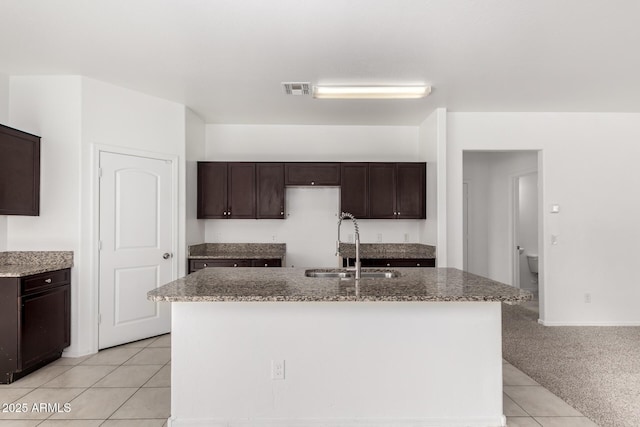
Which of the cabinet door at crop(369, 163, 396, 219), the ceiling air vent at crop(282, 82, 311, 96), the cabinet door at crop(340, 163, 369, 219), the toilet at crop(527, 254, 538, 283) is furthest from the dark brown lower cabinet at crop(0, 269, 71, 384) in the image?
the toilet at crop(527, 254, 538, 283)

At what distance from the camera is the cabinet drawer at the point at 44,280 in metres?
2.95

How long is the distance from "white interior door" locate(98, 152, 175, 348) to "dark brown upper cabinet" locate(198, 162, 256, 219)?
551mm

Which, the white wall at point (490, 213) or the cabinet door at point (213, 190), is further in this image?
the white wall at point (490, 213)

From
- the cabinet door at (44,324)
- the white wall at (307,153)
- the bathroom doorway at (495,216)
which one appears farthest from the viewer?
the bathroom doorway at (495,216)

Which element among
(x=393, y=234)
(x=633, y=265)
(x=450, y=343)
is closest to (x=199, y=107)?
(x=393, y=234)

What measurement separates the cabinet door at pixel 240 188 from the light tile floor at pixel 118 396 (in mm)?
1930

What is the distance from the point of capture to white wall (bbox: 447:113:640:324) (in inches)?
176

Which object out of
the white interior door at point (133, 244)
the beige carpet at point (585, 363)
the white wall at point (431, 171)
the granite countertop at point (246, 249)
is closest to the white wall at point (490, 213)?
the beige carpet at point (585, 363)

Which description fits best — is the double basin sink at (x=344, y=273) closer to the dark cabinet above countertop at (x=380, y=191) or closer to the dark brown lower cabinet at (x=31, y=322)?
the dark cabinet above countertop at (x=380, y=191)

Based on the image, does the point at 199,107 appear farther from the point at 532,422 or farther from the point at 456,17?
the point at 532,422

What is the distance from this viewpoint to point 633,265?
448cm

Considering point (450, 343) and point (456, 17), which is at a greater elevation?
point (456, 17)

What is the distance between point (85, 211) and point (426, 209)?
12.5 ft

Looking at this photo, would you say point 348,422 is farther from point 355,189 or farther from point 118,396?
point 355,189
